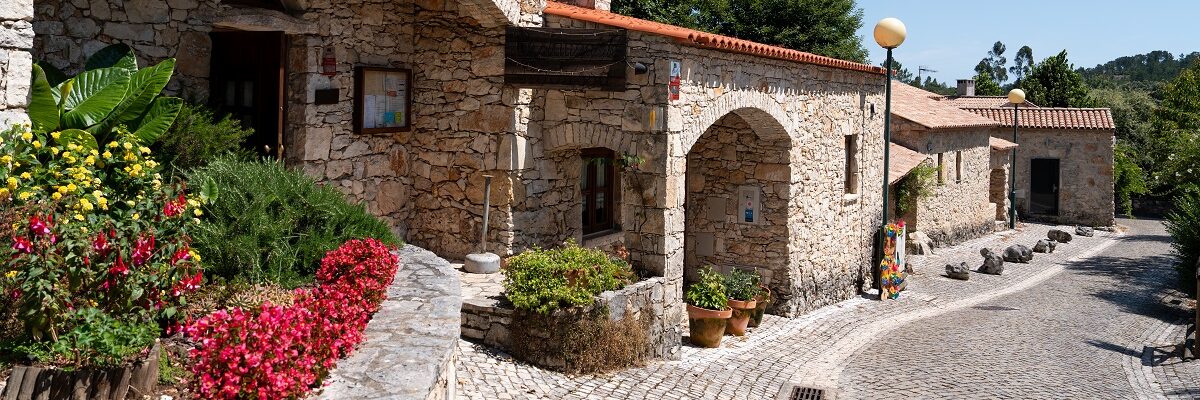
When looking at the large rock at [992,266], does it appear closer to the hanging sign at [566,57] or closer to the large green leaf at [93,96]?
the hanging sign at [566,57]

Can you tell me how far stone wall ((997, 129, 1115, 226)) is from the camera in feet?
94.7

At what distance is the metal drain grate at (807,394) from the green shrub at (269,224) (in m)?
4.45

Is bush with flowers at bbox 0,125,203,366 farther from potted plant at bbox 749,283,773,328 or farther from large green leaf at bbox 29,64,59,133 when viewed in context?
potted plant at bbox 749,283,773,328

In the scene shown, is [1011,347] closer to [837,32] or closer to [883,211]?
[883,211]

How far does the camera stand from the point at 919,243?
20.6 m

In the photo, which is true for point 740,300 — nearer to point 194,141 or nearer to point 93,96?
point 194,141

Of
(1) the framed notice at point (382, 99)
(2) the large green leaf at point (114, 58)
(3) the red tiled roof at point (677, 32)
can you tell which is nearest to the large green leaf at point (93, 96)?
(2) the large green leaf at point (114, 58)

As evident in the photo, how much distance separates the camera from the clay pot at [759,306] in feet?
40.4

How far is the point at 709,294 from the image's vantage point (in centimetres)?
1127

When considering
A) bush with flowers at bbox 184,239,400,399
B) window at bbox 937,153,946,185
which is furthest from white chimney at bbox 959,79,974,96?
bush with flowers at bbox 184,239,400,399

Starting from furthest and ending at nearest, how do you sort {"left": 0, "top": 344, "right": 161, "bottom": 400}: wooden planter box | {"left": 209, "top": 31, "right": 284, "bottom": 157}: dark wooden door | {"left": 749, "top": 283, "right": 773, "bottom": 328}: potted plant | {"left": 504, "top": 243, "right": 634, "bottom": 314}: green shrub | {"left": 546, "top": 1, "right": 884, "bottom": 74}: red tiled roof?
{"left": 749, "top": 283, "right": 773, "bottom": 328}: potted plant < {"left": 546, "top": 1, "right": 884, "bottom": 74}: red tiled roof < {"left": 209, "top": 31, "right": 284, "bottom": 157}: dark wooden door < {"left": 504, "top": 243, "right": 634, "bottom": 314}: green shrub < {"left": 0, "top": 344, "right": 161, "bottom": 400}: wooden planter box

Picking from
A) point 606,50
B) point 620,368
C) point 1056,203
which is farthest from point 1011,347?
point 1056,203

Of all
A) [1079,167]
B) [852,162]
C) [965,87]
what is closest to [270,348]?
[852,162]

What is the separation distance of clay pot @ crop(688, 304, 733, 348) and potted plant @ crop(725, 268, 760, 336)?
1.53ft
